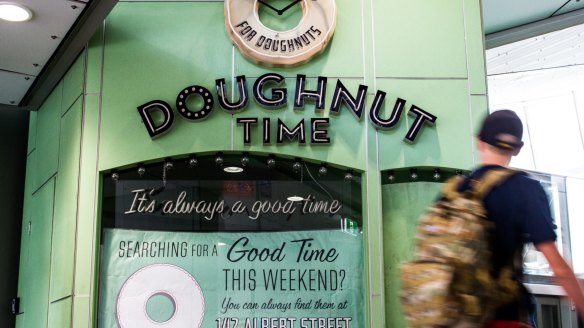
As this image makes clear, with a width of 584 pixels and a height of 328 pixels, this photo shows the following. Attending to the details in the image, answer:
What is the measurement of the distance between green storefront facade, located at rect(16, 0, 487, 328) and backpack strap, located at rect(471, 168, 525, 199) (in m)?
3.28

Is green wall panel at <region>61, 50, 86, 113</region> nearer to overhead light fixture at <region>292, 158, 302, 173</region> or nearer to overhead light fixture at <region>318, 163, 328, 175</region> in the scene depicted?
overhead light fixture at <region>292, 158, 302, 173</region>

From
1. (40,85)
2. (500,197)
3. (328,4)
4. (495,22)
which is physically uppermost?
(495,22)

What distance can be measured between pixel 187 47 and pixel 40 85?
1685 mm

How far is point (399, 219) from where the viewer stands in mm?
5547

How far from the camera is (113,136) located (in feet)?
18.0

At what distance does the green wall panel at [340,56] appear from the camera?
5625 mm

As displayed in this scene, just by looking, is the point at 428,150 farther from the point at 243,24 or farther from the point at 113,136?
the point at 113,136

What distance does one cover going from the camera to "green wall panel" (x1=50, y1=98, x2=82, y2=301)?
5402mm

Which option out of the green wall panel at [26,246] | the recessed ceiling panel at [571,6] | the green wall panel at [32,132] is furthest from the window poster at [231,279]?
the recessed ceiling panel at [571,6]

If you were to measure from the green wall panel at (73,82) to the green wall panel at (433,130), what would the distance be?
2.32 meters

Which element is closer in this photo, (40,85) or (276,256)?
(276,256)

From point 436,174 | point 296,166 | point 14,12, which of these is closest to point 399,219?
point 436,174

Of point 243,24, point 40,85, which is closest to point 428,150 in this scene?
point 243,24

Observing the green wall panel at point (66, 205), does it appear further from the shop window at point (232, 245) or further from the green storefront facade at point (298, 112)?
the shop window at point (232, 245)
